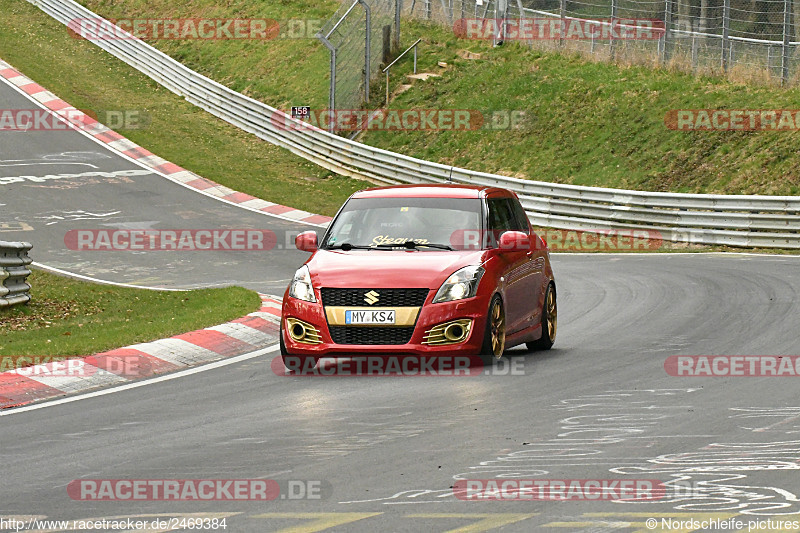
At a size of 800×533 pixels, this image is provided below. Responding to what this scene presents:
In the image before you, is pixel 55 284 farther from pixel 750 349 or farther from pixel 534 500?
pixel 534 500

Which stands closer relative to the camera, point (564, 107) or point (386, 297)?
point (386, 297)

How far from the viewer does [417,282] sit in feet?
36.9

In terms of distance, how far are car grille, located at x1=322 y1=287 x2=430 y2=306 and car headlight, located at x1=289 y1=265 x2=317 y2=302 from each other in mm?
267

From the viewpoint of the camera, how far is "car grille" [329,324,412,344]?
36.7 feet

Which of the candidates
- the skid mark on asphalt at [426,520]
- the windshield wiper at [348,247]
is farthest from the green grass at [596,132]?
the skid mark on asphalt at [426,520]

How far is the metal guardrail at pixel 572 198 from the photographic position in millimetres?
25844

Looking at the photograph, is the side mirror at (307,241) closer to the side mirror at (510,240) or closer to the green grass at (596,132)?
the side mirror at (510,240)

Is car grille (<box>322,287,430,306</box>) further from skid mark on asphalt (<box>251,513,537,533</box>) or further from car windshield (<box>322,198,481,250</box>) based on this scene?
skid mark on asphalt (<box>251,513,537,533</box>)

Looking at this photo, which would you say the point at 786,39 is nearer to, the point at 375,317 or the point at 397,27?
the point at 397,27

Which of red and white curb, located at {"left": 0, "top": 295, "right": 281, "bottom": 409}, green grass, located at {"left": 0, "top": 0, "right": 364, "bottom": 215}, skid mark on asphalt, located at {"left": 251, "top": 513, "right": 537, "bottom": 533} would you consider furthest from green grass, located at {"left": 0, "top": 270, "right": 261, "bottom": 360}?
green grass, located at {"left": 0, "top": 0, "right": 364, "bottom": 215}

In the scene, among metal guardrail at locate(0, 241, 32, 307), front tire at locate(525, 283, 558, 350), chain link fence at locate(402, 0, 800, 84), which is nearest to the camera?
front tire at locate(525, 283, 558, 350)

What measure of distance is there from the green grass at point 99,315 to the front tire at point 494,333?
3.55m

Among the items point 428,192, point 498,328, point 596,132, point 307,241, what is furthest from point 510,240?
point 596,132

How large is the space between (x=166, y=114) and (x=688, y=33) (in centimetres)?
1612
